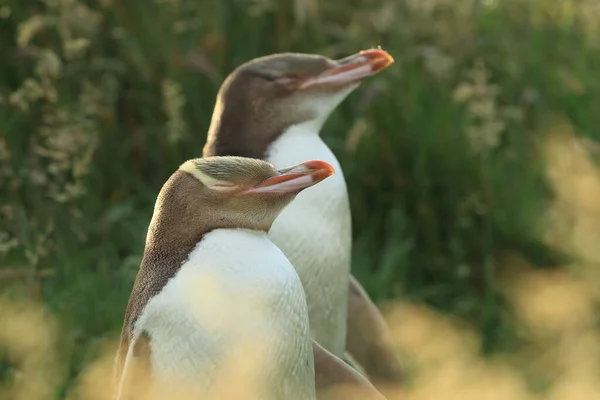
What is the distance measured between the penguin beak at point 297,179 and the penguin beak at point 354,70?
90cm

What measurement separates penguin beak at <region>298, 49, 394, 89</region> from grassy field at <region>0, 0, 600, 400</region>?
94 cm

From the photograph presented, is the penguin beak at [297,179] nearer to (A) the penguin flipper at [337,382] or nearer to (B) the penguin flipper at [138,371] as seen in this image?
(B) the penguin flipper at [138,371]

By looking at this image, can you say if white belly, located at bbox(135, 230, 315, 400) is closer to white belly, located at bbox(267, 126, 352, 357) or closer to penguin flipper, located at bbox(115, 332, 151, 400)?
penguin flipper, located at bbox(115, 332, 151, 400)

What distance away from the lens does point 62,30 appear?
4.60 m

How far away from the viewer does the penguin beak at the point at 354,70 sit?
329 cm

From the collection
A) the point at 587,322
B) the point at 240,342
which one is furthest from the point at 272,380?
the point at 587,322

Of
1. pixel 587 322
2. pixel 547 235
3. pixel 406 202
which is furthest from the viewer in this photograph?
pixel 406 202

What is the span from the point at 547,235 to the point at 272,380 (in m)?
2.36

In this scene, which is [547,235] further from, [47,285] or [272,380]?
[272,380]

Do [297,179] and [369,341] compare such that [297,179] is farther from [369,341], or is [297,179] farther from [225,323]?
[369,341]

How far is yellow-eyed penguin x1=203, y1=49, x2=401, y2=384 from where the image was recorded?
3.12 metres

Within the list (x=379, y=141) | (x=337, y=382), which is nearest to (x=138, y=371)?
(x=337, y=382)

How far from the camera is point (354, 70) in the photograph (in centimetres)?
331

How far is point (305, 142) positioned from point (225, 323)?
1.01m
